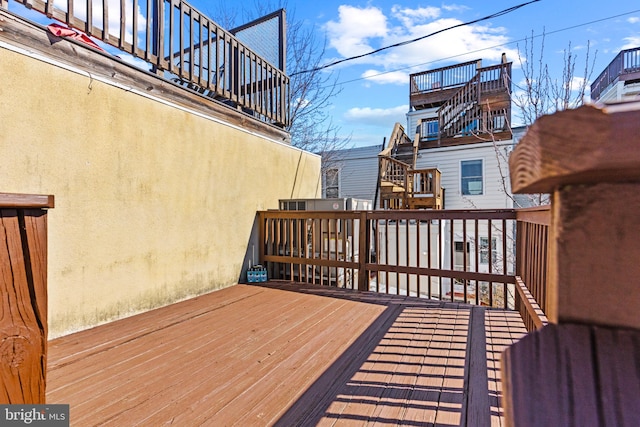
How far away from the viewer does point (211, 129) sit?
4113 mm

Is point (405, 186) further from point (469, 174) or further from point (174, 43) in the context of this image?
point (174, 43)

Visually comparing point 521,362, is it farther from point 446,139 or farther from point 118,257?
point 446,139

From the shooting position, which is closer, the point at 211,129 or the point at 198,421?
the point at 198,421

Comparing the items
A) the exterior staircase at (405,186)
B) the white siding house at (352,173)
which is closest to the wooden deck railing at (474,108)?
the exterior staircase at (405,186)

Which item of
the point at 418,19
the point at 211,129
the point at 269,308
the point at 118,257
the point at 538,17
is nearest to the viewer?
the point at 118,257

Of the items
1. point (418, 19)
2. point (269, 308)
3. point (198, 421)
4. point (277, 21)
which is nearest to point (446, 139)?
point (418, 19)

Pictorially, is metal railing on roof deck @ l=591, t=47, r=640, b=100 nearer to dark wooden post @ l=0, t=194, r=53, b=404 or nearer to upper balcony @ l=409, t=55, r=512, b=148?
upper balcony @ l=409, t=55, r=512, b=148

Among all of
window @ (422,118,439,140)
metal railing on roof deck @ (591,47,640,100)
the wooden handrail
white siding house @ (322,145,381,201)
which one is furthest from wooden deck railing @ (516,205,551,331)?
metal railing on roof deck @ (591,47,640,100)

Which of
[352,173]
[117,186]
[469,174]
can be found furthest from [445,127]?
[117,186]

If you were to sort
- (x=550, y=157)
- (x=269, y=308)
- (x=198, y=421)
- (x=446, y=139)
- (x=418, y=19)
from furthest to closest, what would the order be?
(x=446, y=139) < (x=418, y=19) < (x=269, y=308) < (x=198, y=421) < (x=550, y=157)

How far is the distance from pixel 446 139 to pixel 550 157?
440 inches

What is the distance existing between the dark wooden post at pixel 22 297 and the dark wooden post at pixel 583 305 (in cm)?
114

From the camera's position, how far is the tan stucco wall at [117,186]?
8.04 feet

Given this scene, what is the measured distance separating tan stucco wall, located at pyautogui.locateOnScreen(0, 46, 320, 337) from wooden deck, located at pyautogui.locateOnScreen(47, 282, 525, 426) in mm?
336
